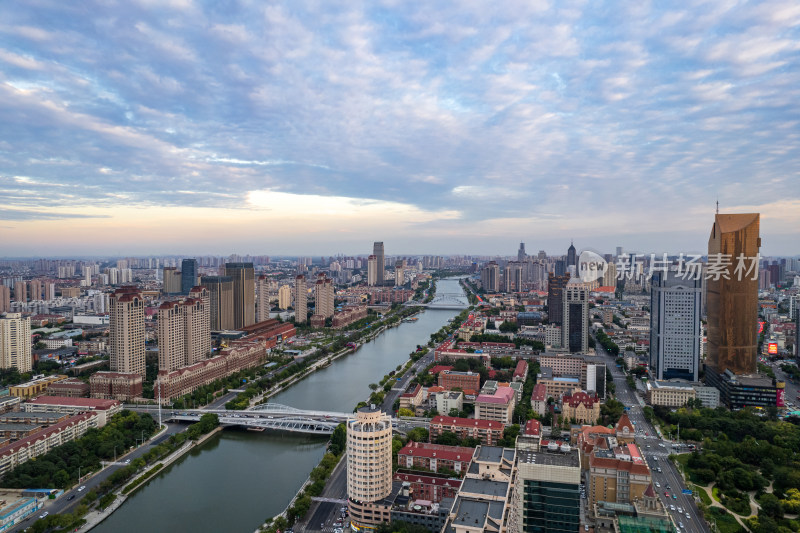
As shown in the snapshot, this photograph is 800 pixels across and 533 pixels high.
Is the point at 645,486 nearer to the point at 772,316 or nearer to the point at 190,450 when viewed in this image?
the point at 190,450

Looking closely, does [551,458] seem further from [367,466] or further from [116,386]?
[116,386]

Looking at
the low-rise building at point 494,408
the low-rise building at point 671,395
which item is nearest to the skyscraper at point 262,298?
the low-rise building at point 494,408

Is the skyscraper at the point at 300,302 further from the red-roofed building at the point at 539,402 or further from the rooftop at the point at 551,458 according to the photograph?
the rooftop at the point at 551,458

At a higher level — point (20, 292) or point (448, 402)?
point (20, 292)

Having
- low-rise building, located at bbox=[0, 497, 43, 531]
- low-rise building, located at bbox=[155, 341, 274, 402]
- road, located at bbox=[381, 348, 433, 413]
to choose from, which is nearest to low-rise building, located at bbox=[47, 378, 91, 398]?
low-rise building, located at bbox=[155, 341, 274, 402]

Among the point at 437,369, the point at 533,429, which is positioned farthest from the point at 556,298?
the point at 533,429

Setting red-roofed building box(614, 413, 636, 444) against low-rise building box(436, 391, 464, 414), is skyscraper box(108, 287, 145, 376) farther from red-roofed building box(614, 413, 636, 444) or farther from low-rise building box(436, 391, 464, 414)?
red-roofed building box(614, 413, 636, 444)
